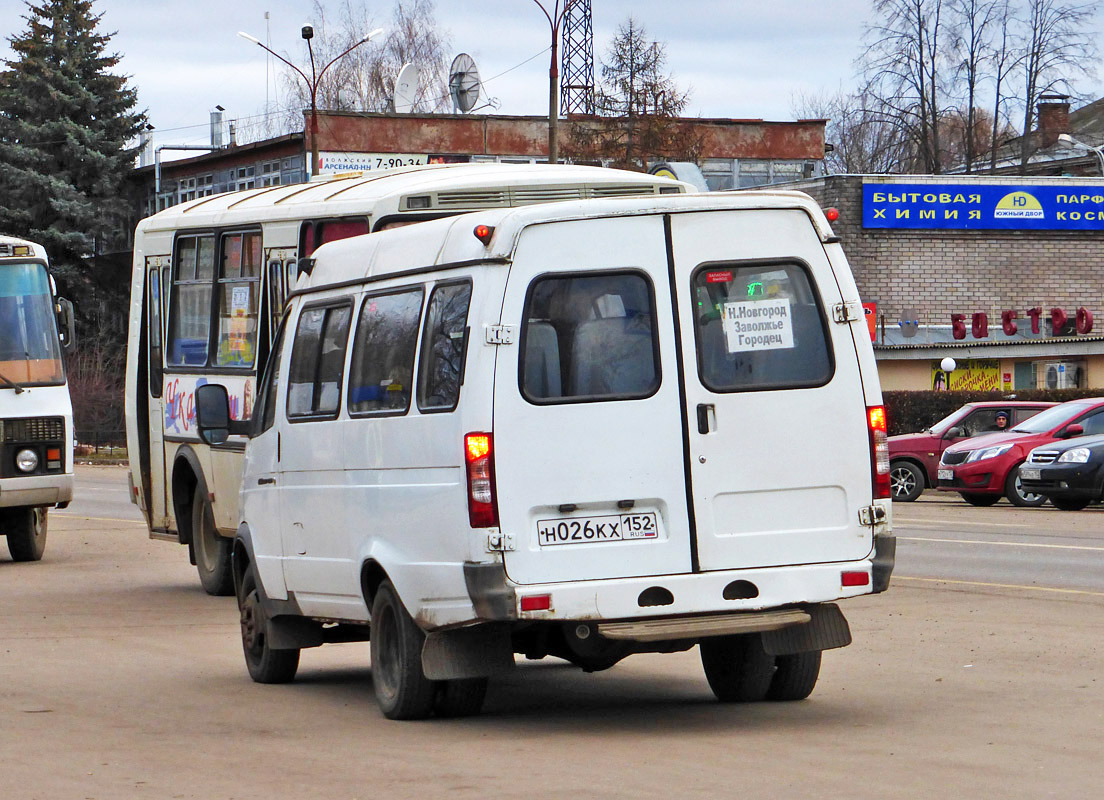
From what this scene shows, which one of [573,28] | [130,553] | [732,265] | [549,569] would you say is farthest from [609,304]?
[573,28]

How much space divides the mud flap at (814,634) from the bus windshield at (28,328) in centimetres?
1197

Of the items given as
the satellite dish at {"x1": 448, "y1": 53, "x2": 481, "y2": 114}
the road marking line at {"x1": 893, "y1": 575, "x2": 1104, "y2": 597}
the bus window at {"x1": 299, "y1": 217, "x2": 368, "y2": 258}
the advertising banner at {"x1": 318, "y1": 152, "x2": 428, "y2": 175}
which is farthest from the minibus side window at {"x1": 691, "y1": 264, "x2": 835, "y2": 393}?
the advertising banner at {"x1": 318, "y1": 152, "x2": 428, "y2": 175}

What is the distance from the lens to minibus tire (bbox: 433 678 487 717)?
8586 millimetres

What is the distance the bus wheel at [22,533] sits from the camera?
63.6ft

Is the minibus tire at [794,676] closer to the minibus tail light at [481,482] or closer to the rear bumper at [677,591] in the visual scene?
the rear bumper at [677,591]

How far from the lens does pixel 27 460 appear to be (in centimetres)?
1834

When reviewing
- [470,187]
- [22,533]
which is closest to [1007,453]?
[22,533]

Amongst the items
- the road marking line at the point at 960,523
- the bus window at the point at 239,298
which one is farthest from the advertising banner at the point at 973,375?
the bus window at the point at 239,298

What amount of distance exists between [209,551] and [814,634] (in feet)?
28.5

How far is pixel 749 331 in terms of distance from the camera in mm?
8250

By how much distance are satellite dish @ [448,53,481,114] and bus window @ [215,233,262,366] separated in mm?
43714

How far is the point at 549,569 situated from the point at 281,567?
247 cm

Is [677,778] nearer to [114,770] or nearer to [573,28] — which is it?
[114,770]

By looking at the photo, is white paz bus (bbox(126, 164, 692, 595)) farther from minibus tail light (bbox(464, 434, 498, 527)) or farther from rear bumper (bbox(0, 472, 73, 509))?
minibus tail light (bbox(464, 434, 498, 527))
